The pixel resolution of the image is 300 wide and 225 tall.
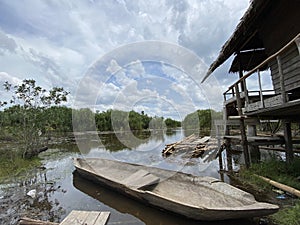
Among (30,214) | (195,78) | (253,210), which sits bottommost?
(30,214)

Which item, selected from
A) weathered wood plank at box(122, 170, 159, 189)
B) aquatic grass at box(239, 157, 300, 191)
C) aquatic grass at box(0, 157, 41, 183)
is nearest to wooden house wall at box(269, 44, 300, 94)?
aquatic grass at box(239, 157, 300, 191)

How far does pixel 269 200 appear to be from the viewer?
3.68 m

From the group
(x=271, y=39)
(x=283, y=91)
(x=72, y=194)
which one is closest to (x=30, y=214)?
(x=72, y=194)

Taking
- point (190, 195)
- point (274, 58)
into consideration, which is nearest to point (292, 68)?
point (274, 58)

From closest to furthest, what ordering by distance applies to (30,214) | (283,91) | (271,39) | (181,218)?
(181,218) < (283,91) < (30,214) < (271,39)

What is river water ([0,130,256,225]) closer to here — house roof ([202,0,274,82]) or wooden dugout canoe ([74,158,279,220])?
wooden dugout canoe ([74,158,279,220])

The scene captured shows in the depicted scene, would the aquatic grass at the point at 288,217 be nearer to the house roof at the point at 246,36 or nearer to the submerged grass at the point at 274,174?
the submerged grass at the point at 274,174

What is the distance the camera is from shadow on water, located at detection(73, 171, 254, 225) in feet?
10.3

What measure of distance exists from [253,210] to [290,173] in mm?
2907

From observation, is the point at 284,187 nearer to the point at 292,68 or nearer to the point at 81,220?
the point at 292,68

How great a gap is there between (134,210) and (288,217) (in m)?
2.43

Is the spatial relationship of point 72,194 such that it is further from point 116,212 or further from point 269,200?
point 269,200

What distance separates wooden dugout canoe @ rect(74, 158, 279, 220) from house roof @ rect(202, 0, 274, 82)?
344 cm

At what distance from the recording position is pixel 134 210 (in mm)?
3811
